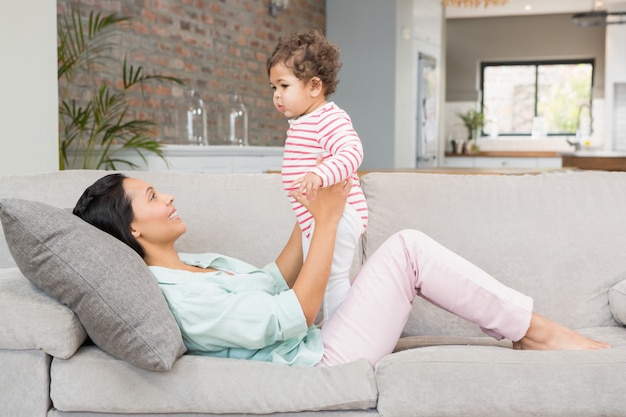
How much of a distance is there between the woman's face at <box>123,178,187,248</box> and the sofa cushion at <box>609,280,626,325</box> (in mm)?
1249

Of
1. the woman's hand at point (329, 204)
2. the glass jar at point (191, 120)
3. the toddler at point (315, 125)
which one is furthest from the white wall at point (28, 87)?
the glass jar at point (191, 120)

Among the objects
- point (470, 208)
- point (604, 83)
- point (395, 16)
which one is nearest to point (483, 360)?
point (470, 208)

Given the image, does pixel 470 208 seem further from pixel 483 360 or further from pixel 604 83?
pixel 604 83

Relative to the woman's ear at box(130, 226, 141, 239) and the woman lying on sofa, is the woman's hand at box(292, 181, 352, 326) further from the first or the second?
the woman's ear at box(130, 226, 141, 239)

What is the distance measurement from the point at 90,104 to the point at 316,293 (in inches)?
119

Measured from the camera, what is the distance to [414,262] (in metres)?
2.02

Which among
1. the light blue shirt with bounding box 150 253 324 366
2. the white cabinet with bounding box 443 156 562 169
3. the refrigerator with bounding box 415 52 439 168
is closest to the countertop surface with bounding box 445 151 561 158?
the white cabinet with bounding box 443 156 562 169

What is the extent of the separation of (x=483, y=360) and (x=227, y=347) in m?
0.58

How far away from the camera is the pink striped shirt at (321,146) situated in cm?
198

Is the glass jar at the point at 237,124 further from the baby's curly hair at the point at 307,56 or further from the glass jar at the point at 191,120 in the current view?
the baby's curly hair at the point at 307,56

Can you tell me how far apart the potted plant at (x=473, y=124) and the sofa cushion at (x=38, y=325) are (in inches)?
366

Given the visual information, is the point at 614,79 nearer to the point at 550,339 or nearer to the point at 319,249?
the point at 550,339

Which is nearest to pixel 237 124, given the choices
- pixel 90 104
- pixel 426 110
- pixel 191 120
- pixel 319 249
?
pixel 191 120

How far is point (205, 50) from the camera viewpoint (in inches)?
248
